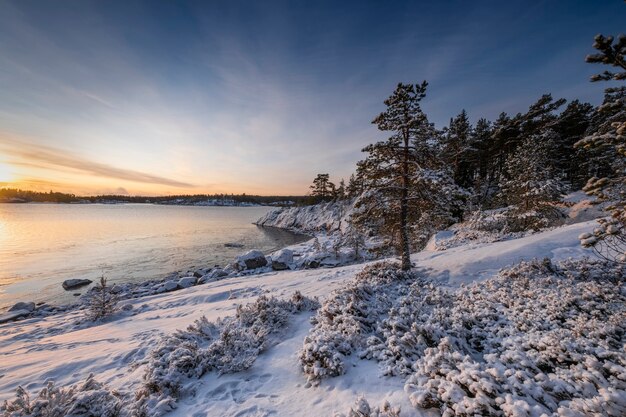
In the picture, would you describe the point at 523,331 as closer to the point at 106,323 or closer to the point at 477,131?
the point at 106,323

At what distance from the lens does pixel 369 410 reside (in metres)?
4.08

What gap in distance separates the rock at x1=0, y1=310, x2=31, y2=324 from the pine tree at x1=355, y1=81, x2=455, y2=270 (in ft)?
65.9

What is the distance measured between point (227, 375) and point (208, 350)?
3.09ft

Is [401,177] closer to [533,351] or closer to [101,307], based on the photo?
[533,351]

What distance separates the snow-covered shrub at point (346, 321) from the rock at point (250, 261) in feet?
48.5

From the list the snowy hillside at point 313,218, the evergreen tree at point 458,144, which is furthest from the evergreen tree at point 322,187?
the evergreen tree at point 458,144

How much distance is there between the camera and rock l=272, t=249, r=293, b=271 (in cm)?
2347

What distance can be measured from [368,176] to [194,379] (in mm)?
9677

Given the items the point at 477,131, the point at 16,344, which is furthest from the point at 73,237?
the point at 477,131

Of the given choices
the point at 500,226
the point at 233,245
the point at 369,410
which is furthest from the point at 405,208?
the point at 233,245

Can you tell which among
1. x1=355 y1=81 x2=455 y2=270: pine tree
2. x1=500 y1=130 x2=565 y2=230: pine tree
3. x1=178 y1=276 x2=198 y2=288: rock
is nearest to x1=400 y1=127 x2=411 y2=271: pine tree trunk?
x1=355 y1=81 x2=455 y2=270: pine tree

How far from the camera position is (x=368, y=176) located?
1157 cm

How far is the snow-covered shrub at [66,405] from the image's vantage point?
4531mm

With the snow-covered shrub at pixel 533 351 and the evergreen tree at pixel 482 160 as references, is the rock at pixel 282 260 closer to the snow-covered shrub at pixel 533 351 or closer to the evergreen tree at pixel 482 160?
the snow-covered shrub at pixel 533 351
